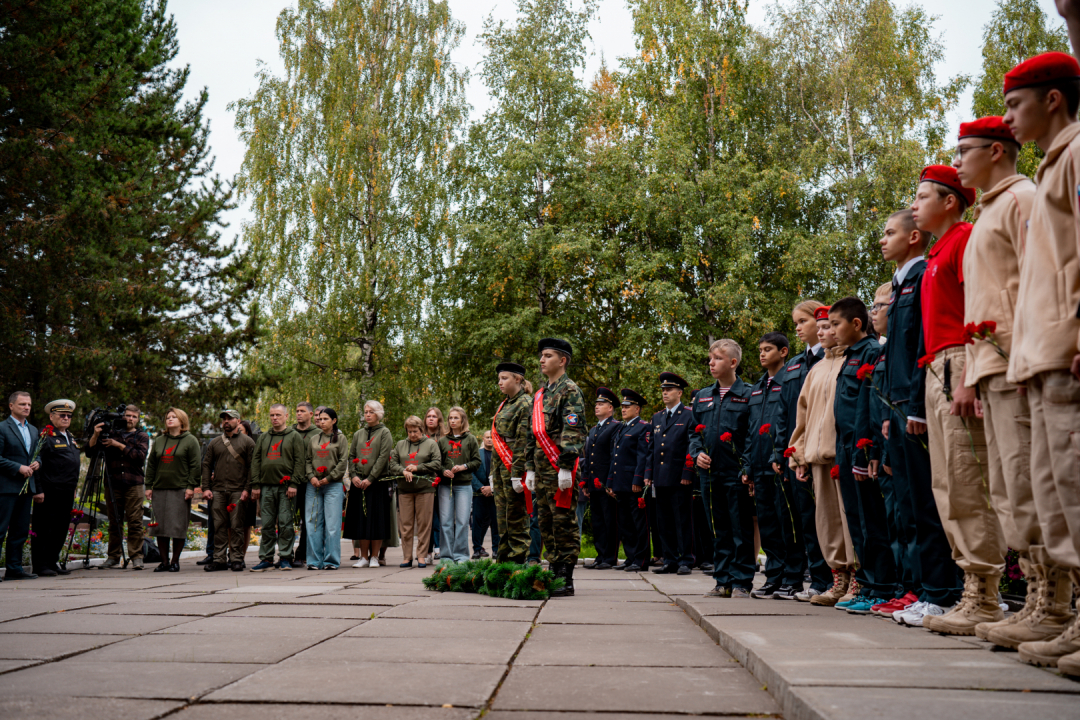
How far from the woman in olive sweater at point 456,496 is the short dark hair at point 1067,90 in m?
8.74

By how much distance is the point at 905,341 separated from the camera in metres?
4.59

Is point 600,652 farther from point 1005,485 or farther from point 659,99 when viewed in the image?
point 659,99

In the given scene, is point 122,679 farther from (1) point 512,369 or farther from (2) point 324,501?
(2) point 324,501

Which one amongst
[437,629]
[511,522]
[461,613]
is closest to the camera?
[437,629]

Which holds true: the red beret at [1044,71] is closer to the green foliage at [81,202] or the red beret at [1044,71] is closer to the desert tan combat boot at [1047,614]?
the desert tan combat boot at [1047,614]

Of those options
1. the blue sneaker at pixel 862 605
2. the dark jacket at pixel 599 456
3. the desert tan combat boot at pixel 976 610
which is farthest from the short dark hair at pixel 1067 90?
the dark jacket at pixel 599 456

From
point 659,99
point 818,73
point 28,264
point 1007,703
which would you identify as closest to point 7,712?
point 1007,703

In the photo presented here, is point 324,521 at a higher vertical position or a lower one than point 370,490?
lower

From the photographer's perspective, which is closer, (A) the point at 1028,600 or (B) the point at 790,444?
(A) the point at 1028,600

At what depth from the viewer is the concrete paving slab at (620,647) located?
3.89 m

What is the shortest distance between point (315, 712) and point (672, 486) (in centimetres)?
763

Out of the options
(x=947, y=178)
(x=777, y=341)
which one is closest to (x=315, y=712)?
(x=947, y=178)

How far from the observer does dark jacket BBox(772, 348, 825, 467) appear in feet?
20.8

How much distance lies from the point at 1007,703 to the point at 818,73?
89.1 feet
